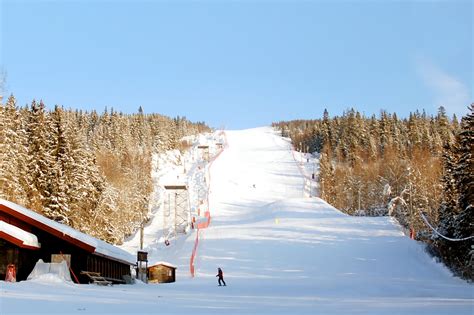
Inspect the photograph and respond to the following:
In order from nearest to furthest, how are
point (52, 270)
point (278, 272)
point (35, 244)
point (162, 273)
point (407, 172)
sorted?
point (52, 270) → point (35, 244) → point (162, 273) → point (278, 272) → point (407, 172)

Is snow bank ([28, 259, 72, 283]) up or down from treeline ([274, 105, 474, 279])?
down

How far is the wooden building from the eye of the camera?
19203mm

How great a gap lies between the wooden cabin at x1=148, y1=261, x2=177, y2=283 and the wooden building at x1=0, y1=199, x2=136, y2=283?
10.1 meters

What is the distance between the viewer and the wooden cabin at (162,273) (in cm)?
3148

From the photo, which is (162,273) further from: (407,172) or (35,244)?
(407,172)

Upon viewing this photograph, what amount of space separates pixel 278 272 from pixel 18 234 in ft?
62.9

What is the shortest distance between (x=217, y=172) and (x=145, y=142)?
89.5 feet

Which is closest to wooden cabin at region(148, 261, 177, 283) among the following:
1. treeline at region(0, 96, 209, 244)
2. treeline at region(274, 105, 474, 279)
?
treeline at region(0, 96, 209, 244)

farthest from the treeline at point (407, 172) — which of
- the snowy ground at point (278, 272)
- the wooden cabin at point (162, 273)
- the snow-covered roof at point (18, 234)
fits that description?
the snow-covered roof at point (18, 234)

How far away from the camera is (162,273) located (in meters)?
31.8

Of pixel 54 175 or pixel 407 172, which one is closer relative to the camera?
pixel 54 175

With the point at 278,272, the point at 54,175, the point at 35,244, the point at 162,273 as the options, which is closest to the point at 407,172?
the point at 278,272

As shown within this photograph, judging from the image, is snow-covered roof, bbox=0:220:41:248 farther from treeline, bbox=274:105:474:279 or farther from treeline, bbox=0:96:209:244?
treeline, bbox=274:105:474:279

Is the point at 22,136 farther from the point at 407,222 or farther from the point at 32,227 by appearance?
the point at 407,222
